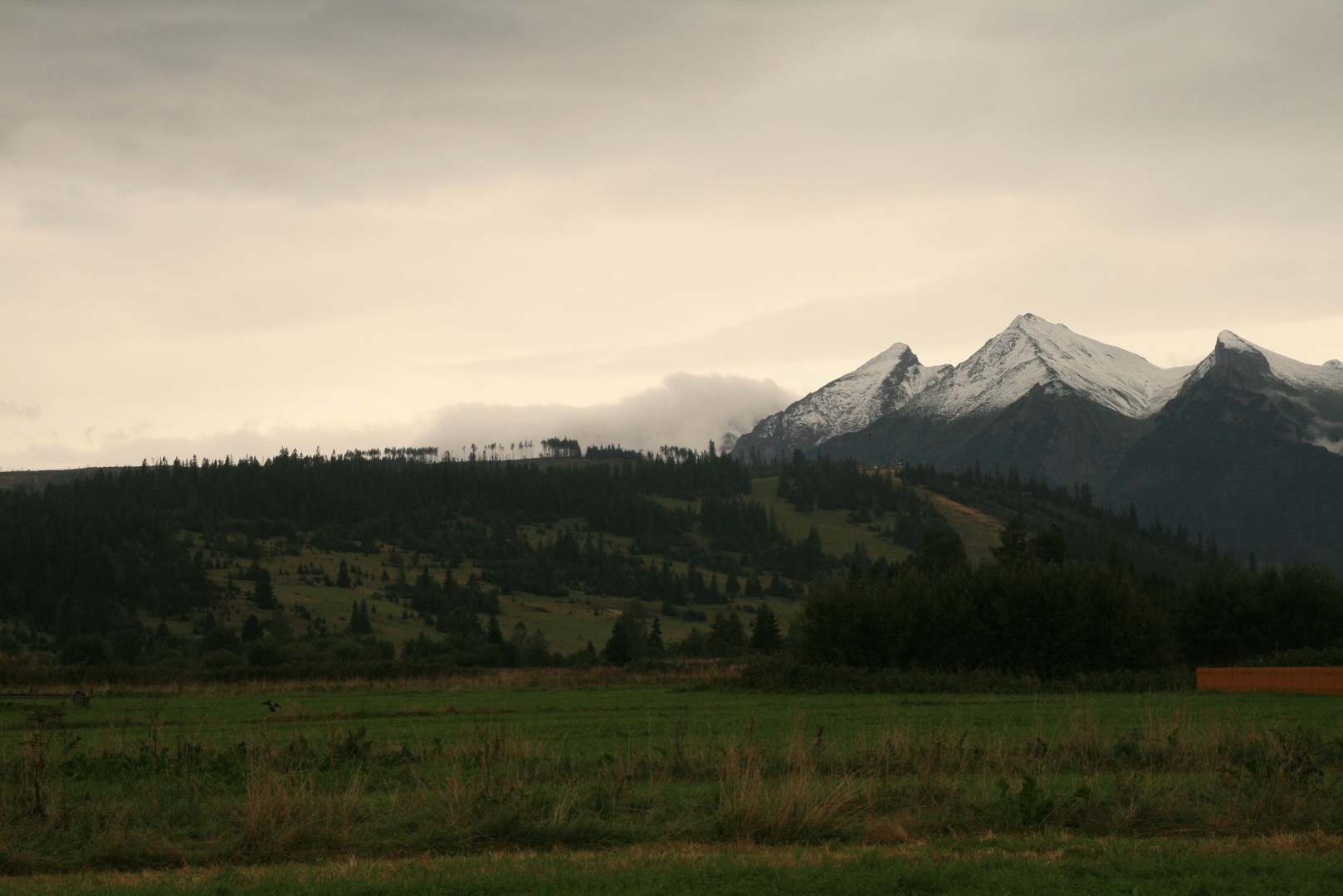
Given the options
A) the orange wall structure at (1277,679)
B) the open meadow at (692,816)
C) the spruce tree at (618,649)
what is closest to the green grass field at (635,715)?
the open meadow at (692,816)

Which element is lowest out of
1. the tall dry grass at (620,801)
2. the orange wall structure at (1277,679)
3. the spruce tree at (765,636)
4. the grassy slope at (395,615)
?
the grassy slope at (395,615)

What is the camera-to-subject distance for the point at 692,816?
51.2ft

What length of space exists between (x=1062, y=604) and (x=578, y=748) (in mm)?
46020

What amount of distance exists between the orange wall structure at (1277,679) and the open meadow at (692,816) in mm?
29336

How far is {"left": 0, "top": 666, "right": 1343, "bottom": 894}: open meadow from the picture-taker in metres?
12.7

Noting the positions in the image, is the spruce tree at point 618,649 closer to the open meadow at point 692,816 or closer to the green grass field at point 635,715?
the green grass field at point 635,715

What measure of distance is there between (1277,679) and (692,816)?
4450cm

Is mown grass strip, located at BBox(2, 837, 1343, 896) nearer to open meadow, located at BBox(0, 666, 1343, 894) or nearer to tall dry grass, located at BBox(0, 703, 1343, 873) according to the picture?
open meadow, located at BBox(0, 666, 1343, 894)

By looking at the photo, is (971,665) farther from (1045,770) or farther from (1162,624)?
(1045,770)

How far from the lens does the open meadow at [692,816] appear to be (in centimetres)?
1266

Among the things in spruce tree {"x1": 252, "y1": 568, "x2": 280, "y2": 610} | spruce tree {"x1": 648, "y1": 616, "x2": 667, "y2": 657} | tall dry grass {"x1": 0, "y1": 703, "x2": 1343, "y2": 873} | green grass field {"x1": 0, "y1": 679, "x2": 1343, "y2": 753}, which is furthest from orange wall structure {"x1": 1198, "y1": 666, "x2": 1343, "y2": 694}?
spruce tree {"x1": 252, "y1": 568, "x2": 280, "y2": 610}

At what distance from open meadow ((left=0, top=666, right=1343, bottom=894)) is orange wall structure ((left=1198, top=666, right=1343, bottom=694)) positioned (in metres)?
29.3

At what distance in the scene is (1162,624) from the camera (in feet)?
214

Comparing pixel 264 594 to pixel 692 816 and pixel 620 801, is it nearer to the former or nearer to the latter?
pixel 620 801
